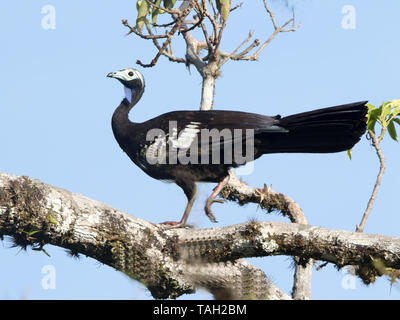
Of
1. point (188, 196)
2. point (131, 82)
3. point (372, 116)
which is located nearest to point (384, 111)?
point (372, 116)

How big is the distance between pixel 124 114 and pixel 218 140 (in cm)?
132

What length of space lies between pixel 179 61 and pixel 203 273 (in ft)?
12.1

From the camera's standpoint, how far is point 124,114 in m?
6.80

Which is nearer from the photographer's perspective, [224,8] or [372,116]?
[372,116]

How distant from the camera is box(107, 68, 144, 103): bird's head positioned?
7108mm

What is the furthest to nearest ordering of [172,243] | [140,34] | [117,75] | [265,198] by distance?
1. [265,198]
2. [117,75]
3. [140,34]
4. [172,243]

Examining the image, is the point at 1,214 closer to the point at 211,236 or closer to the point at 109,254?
the point at 109,254

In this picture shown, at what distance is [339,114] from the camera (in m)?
5.68

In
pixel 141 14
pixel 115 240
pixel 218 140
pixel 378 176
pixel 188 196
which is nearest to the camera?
pixel 115 240

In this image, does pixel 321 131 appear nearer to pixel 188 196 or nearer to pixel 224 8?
pixel 188 196

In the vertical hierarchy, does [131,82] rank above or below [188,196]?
above

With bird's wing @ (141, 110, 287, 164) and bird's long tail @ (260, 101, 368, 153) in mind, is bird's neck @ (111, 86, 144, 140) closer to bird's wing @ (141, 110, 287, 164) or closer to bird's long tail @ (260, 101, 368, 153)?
bird's wing @ (141, 110, 287, 164)

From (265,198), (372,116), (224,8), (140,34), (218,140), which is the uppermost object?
(224,8)

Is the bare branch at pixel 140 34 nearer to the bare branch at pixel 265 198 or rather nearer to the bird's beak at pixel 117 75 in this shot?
the bird's beak at pixel 117 75
